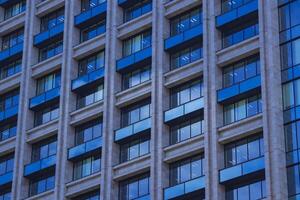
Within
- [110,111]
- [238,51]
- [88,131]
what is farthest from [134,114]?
[238,51]

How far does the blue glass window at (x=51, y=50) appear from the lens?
9100cm

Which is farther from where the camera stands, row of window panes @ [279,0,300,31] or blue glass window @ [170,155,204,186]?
blue glass window @ [170,155,204,186]

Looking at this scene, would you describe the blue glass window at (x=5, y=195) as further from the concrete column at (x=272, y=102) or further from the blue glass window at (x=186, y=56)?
the concrete column at (x=272, y=102)

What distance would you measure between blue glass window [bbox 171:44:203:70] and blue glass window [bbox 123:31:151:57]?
11.5 feet

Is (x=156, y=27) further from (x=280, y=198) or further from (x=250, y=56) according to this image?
(x=280, y=198)

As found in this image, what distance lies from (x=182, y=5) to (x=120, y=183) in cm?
1436

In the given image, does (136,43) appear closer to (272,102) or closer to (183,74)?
(183,74)

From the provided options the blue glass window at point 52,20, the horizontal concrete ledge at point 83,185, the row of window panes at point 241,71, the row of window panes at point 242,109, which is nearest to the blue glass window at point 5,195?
the horizontal concrete ledge at point 83,185

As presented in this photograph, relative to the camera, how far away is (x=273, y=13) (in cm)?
7469

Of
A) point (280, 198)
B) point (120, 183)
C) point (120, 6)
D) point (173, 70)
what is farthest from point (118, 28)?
point (280, 198)

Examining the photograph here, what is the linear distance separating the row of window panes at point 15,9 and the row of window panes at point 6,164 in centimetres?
1426

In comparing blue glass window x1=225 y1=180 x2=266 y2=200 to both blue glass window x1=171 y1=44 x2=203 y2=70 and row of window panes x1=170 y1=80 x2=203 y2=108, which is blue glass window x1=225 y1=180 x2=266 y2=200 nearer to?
row of window panes x1=170 y1=80 x2=203 y2=108

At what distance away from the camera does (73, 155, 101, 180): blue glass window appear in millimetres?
82312

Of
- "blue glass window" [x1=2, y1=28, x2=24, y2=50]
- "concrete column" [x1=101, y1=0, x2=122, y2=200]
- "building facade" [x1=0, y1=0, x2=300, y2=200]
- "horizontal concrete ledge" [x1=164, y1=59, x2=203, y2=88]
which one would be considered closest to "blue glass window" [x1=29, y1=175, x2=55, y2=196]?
"building facade" [x1=0, y1=0, x2=300, y2=200]
